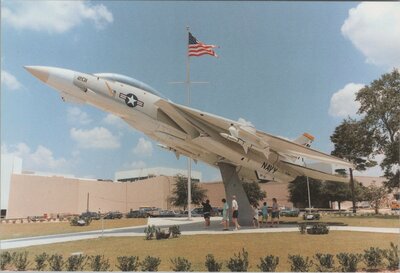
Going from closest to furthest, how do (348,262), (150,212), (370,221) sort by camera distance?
(348,262), (370,221), (150,212)

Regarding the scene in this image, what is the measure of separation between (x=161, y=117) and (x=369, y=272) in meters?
10.6

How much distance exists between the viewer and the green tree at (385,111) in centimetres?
2991

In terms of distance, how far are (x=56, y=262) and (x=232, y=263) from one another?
4.46 meters

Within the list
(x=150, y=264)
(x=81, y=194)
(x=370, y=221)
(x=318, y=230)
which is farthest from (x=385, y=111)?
(x=81, y=194)

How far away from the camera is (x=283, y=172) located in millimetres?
19391

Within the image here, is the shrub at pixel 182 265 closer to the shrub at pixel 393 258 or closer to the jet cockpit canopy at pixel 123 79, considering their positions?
the shrub at pixel 393 258

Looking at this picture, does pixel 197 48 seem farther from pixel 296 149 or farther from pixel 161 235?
pixel 161 235

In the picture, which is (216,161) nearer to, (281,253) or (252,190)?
(281,253)

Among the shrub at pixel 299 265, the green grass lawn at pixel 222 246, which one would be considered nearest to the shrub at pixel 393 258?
the green grass lawn at pixel 222 246

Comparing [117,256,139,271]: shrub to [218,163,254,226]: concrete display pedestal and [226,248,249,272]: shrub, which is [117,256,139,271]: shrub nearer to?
[226,248,249,272]: shrub

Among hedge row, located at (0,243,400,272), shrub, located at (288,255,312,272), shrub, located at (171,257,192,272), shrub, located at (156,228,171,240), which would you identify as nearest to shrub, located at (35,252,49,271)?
hedge row, located at (0,243,400,272)

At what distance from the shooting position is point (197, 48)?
1992 cm

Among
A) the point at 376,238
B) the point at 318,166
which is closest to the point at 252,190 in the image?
the point at 318,166

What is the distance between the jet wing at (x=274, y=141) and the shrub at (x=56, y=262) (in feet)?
28.1
